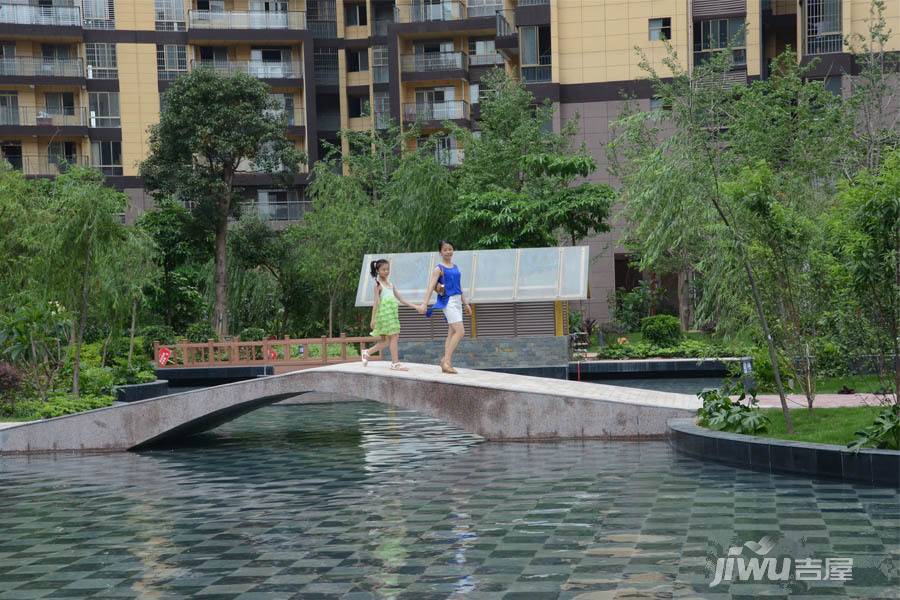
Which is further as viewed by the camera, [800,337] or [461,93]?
[461,93]

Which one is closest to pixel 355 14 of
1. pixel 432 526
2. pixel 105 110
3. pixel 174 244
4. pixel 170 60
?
pixel 170 60

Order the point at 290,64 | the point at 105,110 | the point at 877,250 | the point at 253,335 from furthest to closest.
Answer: the point at 290,64, the point at 105,110, the point at 253,335, the point at 877,250

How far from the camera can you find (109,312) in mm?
23406

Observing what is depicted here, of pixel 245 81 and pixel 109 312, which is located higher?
pixel 245 81

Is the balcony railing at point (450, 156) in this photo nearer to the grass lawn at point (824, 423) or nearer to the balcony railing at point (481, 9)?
the balcony railing at point (481, 9)

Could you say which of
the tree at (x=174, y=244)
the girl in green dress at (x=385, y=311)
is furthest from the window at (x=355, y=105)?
the girl in green dress at (x=385, y=311)

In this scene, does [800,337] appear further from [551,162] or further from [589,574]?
[551,162]

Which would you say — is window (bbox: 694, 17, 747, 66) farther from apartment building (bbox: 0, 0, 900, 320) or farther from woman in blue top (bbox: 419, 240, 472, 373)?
woman in blue top (bbox: 419, 240, 472, 373)

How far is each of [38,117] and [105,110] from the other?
2996 millimetres

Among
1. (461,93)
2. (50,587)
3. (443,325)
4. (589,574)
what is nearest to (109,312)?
(443,325)

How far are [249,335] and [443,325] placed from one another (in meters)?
10.5

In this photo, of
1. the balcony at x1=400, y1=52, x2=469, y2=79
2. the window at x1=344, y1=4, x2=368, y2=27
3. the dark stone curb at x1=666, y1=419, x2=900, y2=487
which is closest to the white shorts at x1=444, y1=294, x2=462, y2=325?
the dark stone curb at x1=666, y1=419, x2=900, y2=487

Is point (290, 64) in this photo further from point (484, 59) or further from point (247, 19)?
point (484, 59)

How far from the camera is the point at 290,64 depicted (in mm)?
56406
